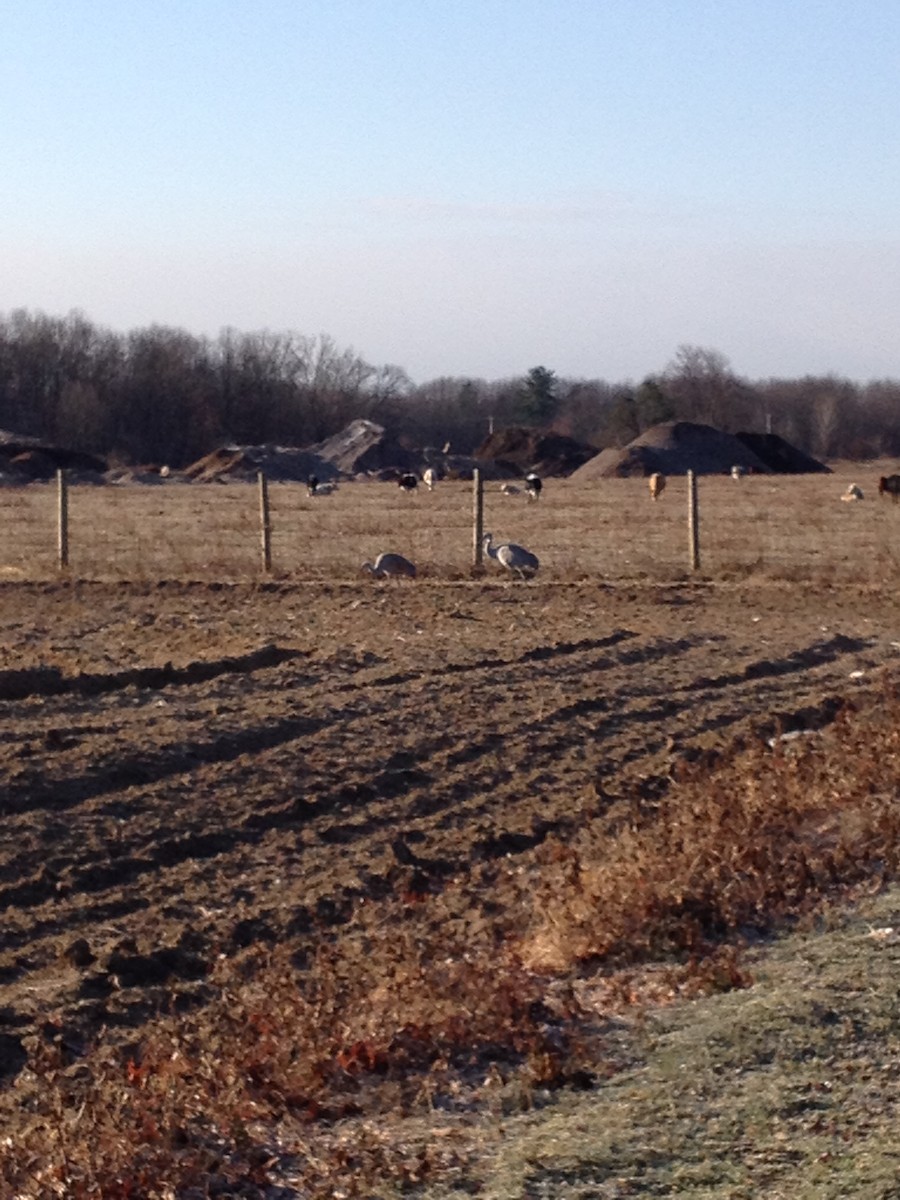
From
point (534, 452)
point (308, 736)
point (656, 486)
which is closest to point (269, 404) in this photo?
point (534, 452)

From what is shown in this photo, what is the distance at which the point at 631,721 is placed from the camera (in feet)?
41.2

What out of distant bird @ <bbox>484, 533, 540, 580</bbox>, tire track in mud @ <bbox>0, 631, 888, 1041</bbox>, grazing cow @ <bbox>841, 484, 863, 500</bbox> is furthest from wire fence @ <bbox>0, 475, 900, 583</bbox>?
tire track in mud @ <bbox>0, 631, 888, 1041</bbox>

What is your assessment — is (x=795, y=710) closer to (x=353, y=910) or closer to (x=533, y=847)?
(x=533, y=847)

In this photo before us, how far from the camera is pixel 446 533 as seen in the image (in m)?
29.7

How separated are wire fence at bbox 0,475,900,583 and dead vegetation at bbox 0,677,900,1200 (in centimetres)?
1289

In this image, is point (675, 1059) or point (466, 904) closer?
point (675, 1059)

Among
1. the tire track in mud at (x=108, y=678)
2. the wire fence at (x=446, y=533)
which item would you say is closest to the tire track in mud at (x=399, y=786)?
the tire track in mud at (x=108, y=678)

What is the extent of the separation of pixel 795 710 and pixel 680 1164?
8844 mm

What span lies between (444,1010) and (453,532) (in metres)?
24.2

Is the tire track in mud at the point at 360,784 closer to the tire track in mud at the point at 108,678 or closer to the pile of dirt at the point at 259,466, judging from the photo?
the tire track in mud at the point at 108,678

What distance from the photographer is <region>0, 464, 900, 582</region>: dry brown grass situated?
875 inches

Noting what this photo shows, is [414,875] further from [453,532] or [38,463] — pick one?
[38,463]

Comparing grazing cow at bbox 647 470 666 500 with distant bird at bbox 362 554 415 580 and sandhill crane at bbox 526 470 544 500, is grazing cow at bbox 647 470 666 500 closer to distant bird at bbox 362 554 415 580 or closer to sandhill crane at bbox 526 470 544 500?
sandhill crane at bbox 526 470 544 500

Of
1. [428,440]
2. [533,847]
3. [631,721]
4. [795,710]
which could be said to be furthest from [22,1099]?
[428,440]
